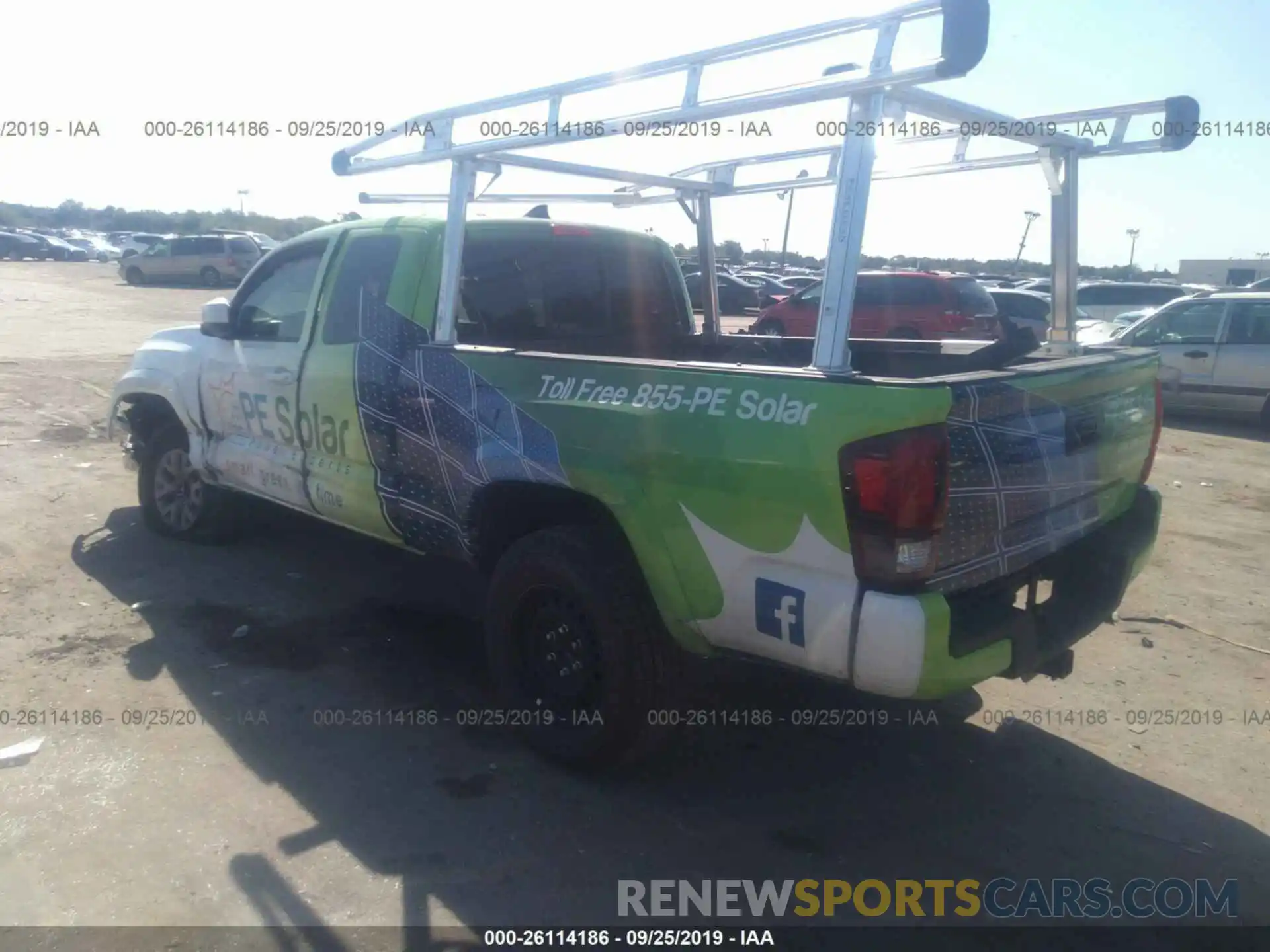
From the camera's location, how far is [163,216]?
87.6 meters

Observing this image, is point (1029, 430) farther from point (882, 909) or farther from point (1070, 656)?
point (882, 909)

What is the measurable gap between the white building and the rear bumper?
1620 inches

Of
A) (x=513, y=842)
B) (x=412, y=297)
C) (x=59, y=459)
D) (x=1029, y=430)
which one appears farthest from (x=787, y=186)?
(x=59, y=459)

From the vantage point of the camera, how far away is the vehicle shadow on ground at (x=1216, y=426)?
1167cm

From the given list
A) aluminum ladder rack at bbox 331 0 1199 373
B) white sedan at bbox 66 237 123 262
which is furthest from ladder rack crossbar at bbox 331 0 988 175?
white sedan at bbox 66 237 123 262

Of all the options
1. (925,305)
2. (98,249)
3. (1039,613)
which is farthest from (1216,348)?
(98,249)

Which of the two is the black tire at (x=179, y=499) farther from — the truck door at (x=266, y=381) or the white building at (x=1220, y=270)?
the white building at (x=1220, y=270)

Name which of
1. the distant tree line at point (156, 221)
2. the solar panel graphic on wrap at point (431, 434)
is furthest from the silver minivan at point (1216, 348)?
the distant tree line at point (156, 221)

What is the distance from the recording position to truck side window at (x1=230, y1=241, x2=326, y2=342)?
5.12 metres

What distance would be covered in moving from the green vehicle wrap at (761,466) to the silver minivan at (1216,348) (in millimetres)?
8988

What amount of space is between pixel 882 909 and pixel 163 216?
317ft

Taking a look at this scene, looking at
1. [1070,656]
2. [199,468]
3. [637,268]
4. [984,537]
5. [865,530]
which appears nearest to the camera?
[865,530]

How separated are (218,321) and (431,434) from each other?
1.99m

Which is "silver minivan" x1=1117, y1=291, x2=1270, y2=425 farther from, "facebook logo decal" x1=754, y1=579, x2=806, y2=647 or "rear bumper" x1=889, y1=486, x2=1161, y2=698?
"facebook logo decal" x1=754, y1=579, x2=806, y2=647
